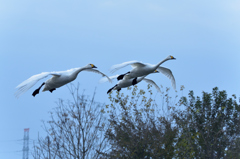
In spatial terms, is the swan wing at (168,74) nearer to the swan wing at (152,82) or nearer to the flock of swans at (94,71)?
the flock of swans at (94,71)

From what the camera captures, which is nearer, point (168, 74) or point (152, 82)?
point (168, 74)

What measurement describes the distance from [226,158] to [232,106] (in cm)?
847

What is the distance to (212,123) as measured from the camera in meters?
36.1

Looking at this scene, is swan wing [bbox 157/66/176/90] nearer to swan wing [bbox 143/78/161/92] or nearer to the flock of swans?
the flock of swans

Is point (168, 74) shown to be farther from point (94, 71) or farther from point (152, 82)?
point (94, 71)

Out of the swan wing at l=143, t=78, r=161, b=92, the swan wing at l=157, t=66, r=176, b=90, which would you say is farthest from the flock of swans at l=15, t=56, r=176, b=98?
the swan wing at l=143, t=78, r=161, b=92

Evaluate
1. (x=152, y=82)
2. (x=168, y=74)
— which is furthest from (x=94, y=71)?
(x=152, y=82)

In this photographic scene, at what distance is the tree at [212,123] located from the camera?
30759 mm

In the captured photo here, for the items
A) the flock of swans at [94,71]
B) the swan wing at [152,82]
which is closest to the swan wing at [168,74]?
the flock of swans at [94,71]

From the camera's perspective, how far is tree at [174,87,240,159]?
30.8 metres

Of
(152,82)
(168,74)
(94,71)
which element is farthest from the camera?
(152,82)

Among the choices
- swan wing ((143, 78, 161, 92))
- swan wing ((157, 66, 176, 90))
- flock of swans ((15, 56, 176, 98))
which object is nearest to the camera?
flock of swans ((15, 56, 176, 98))

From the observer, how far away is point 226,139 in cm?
3484

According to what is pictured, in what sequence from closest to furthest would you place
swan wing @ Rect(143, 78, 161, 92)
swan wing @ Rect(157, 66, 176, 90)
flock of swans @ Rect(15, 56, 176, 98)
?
flock of swans @ Rect(15, 56, 176, 98) → swan wing @ Rect(157, 66, 176, 90) → swan wing @ Rect(143, 78, 161, 92)
